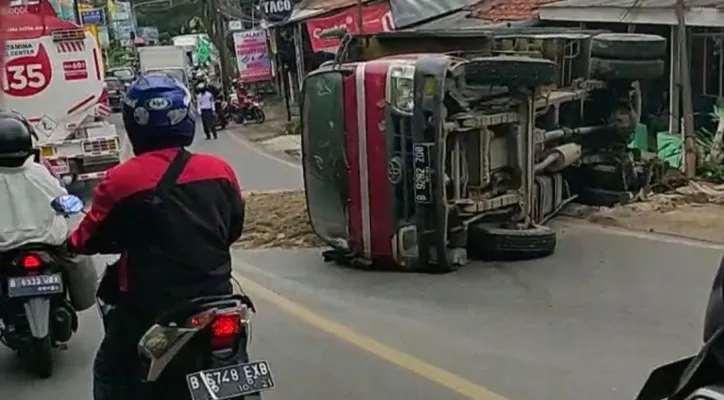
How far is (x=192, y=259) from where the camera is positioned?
4.52 meters

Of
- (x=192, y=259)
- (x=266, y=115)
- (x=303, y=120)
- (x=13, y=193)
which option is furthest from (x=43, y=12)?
(x=266, y=115)

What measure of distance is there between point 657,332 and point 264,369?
4090 mm

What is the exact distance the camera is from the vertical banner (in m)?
39.6

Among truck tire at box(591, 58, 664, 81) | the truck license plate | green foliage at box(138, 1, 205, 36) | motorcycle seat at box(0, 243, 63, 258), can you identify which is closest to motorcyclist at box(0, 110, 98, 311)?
motorcycle seat at box(0, 243, 63, 258)

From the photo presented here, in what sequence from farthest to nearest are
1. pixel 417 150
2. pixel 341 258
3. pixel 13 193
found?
1. pixel 341 258
2. pixel 417 150
3. pixel 13 193

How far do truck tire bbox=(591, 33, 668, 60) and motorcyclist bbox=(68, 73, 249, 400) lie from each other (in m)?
9.02

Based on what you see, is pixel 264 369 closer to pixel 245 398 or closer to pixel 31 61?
pixel 245 398

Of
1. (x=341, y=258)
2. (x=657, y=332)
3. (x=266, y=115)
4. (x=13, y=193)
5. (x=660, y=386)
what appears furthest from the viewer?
(x=266, y=115)

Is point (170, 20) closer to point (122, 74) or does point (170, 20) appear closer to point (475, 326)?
point (122, 74)

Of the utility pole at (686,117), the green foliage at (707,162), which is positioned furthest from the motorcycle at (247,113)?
the utility pole at (686,117)

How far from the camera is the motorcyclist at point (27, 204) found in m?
→ 7.14

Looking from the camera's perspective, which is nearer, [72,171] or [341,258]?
[341,258]

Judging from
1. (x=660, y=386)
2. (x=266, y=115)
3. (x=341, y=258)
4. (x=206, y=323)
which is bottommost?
(x=266, y=115)

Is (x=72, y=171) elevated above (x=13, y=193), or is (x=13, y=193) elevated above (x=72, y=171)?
(x=13, y=193)
